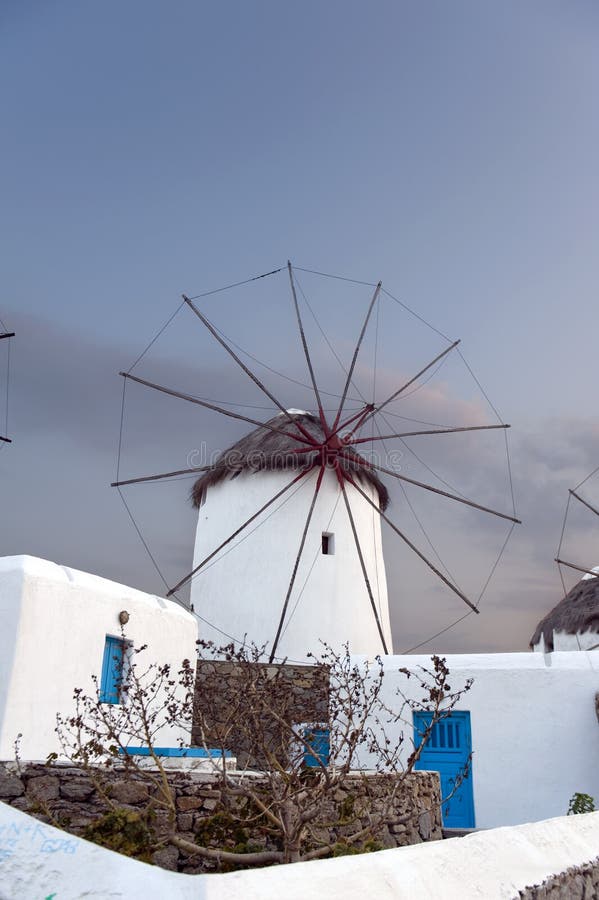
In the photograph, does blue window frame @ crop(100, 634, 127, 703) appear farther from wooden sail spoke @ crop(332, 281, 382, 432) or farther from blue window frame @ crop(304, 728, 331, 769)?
wooden sail spoke @ crop(332, 281, 382, 432)

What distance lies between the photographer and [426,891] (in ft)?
9.69

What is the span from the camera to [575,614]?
1566 centimetres

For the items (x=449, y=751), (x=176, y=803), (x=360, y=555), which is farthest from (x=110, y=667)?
(x=360, y=555)

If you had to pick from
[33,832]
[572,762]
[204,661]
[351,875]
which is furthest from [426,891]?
[204,661]

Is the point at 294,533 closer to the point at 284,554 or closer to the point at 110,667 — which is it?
the point at 284,554

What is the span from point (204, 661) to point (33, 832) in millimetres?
8725

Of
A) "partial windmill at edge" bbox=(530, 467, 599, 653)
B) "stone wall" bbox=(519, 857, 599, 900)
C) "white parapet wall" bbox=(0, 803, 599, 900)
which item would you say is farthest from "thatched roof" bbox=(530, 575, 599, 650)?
"white parapet wall" bbox=(0, 803, 599, 900)

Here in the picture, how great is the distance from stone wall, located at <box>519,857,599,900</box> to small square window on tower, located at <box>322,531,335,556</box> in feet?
30.6

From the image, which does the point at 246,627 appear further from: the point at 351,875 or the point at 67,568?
the point at 351,875

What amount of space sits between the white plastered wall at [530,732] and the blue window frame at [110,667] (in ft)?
12.2

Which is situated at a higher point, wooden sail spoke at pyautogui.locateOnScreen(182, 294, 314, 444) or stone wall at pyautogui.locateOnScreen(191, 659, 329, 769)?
wooden sail spoke at pyautogui.locateOnScreen(182, 294, 314, 444)

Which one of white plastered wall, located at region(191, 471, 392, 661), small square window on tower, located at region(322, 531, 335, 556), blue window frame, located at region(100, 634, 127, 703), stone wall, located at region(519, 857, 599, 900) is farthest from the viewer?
small square window on tower, located at region(322, 531, 335, 556)

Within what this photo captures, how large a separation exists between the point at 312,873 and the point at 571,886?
1902 millimetres

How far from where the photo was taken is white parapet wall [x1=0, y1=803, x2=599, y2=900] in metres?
2.21
